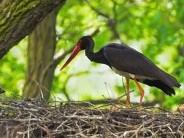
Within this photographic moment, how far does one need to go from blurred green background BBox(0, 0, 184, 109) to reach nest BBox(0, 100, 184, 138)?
5806 mm

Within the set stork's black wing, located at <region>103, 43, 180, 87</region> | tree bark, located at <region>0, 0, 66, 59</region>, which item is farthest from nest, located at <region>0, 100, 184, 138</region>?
stork's black wing, located at <region>103, 43, 180, 87</region>

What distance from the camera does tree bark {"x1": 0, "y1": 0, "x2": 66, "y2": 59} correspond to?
8234 mm

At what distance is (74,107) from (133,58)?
221cm

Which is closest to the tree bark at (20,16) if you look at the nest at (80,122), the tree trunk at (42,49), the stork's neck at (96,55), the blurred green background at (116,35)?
the nest at (80,122)

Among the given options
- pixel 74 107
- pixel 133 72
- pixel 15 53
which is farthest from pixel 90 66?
pixel 74 107

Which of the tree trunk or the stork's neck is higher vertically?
the tree trunk

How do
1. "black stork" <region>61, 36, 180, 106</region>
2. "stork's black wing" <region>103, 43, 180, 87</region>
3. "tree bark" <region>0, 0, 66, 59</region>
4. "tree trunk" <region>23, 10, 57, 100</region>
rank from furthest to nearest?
"tree trunk" <region>23, 10, 57, 100</region>, "stork's black wing" <region>103, 43, 180, 87</region>, "black stork" <region>61, 36, 180, 106</region>, "tree bark" <region>0, 0, 66, 59</region>

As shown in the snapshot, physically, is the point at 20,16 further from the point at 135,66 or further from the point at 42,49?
the point at 42,49

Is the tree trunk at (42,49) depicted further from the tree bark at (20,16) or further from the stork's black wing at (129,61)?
the tree bark at (20,16)

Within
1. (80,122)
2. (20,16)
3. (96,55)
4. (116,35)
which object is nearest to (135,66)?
(96,55)

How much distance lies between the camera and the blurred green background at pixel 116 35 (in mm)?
14898

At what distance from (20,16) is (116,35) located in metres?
6.01

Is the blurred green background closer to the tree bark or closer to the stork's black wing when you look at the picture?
the stork's black wing

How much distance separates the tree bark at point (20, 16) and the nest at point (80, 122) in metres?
0.85
